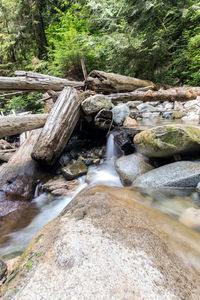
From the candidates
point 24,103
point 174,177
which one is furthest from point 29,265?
point 24,103

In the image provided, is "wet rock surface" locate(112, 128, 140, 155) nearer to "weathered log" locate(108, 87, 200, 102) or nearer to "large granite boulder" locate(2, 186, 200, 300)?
→ "weathered log" locate(108, 87, 200, 102)

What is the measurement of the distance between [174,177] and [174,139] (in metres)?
0.64

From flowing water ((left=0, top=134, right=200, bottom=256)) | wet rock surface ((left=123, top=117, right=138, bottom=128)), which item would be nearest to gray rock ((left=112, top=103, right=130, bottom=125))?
wet rock surface ((left=123, top=117, right=138, bottom=128))

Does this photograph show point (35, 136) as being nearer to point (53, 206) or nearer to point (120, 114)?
point (53, 206)

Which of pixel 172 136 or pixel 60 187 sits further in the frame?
pixel 60 187

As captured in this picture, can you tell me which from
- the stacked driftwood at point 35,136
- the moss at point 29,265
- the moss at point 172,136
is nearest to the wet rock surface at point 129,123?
the stacked driftwood at point 35,136

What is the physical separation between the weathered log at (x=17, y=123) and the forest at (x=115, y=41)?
5.75m

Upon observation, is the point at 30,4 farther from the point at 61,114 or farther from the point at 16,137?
the point at 61,114

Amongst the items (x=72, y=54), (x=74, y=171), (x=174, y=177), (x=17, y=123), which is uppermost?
(x=72, y=54)

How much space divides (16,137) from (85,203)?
5846mm

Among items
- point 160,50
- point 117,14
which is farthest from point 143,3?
point 160,50

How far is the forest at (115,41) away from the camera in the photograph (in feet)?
22.6

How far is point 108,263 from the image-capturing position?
2.77ft

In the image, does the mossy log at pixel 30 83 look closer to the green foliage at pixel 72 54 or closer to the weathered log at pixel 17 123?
the weathered log at pixel 17 123
